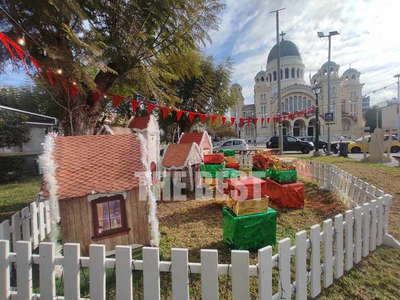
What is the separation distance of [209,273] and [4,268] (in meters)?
1.97

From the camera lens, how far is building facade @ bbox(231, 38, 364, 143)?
43.5 m

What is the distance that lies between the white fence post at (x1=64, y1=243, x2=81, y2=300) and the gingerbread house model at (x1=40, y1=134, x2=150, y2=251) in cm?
66

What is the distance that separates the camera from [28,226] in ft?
10.1

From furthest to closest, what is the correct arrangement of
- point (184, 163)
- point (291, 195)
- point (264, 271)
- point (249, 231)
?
point (184, 163) → point (291, 195) → point (249, 231) → point (264, 271)

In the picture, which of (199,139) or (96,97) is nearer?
(96,97)

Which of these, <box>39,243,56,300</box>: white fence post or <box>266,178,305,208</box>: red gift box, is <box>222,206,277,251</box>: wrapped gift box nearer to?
<box>266,178,305,208</box>: red gift box

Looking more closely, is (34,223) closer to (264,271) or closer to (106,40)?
(264,271)

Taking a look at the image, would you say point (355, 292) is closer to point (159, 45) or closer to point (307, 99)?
point (159, 45)

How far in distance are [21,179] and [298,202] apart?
1197 centimetres

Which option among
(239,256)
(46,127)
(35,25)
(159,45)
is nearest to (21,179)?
(46,127)

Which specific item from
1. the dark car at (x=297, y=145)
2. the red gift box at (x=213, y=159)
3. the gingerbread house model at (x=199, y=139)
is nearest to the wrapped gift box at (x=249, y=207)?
the red gift box at (x=213, y=159)

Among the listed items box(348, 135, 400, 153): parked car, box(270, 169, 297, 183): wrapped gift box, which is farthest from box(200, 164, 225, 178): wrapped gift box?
box(348, 135, 400, 153): parked car

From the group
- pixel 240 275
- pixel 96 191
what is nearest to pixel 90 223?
pixel 96 191

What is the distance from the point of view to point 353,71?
47312 millimetres
